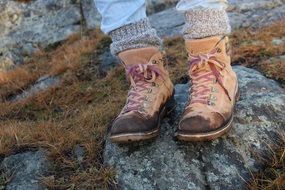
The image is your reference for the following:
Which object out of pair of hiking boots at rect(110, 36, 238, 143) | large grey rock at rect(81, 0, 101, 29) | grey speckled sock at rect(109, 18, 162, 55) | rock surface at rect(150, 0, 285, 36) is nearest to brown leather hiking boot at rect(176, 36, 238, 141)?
pair of hiking boots at rect(110, 36, 238, 143)

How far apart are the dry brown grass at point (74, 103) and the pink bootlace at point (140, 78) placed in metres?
0.43

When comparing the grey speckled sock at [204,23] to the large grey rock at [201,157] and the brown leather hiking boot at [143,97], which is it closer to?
the brown leather hiking boot at [143,97]

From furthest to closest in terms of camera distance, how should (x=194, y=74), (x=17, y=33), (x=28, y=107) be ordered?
(x=17, y=33), (x=28, y=107), (x=194, y=74)

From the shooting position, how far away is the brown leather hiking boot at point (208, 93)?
2.36 m

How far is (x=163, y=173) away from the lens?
2.48 metres

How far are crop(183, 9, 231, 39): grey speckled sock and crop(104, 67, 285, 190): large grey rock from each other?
1.82 ft

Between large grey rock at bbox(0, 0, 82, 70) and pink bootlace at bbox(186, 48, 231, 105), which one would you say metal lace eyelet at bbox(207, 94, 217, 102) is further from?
large grey rock at bbox(0, 0, 82, 70)

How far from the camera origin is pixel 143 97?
2.66 m

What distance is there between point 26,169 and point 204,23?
1446 mm

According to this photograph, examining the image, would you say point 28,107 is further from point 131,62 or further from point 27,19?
point 27,19

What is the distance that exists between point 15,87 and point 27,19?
309 centimetres

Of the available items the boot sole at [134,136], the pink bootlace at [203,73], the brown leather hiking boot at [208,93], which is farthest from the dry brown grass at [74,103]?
the pink bootlace at [203,73]

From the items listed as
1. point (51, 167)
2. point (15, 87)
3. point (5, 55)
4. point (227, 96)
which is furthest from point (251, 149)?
point (5, 55)

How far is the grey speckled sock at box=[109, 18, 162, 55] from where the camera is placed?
2.72 metres
